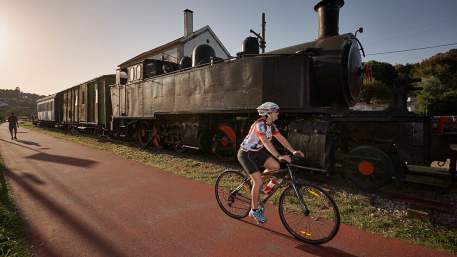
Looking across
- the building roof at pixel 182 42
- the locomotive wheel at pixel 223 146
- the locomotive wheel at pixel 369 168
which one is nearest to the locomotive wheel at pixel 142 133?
the locomotive wheel at pixel 223 146

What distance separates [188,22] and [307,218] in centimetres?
2890

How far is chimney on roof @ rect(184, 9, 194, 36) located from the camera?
29.0 m

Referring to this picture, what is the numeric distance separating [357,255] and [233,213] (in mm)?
1877

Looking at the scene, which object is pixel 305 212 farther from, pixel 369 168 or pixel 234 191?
pixel 369 168

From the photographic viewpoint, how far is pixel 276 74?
718 centimetres

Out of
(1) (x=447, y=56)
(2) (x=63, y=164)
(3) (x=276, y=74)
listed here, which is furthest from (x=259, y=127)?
(1) (x=447, y=56)

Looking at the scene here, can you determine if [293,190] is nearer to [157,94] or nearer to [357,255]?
[357,255]

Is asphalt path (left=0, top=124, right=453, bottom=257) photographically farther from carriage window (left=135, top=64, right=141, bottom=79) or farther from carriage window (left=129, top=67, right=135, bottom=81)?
carriage window (left=129, top=67, right=135, bottom=81)

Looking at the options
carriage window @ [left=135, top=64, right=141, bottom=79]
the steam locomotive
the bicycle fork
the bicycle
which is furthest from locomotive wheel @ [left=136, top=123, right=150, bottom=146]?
the bicycle

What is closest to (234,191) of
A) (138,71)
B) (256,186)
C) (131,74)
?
(256,186)

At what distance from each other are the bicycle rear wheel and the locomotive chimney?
497cm

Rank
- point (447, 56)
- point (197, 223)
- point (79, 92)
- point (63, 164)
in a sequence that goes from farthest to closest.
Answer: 1. point (447, 56)
2. point (79, 92)
3. point (63, 164)
4. point (197, 223)

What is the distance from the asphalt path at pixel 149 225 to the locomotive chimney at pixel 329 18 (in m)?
5.10

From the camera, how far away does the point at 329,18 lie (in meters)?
7.41
